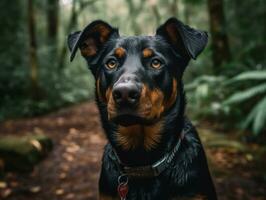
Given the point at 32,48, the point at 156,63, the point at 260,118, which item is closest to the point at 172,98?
the point at 156,63

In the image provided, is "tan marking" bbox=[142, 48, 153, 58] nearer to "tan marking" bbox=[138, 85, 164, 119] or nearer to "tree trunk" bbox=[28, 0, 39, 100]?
"tan marking" bbox=[138, 85, 164, 119]

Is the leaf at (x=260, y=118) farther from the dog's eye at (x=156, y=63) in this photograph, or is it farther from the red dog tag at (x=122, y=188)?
the red dog tag at (x=122, y=188)

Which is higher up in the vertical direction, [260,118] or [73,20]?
[73,20]

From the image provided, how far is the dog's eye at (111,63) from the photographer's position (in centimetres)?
325

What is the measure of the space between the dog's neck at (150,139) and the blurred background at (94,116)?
218 centimetres

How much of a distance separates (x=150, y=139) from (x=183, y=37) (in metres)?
0.93

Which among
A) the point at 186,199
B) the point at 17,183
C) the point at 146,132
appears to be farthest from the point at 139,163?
the point at 17,183

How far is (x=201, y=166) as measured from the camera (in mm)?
3268

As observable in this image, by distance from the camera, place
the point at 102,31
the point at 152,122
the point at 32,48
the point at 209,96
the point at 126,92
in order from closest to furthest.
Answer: the point at 126,92 → the point at 152,122 → the point at 102,31 → the point at 209,96 → the point at 32,48

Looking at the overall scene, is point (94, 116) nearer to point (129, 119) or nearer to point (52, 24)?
point (52, 24)

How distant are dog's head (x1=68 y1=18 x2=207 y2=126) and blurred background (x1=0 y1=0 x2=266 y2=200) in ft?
7.28

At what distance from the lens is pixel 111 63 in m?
3.27

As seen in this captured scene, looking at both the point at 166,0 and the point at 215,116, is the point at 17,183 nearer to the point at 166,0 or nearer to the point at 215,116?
the point at 215,116

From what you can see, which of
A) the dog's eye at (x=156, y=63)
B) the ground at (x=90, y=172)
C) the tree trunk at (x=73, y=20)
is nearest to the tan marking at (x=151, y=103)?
the dog's eye at (x=156, y=63)
